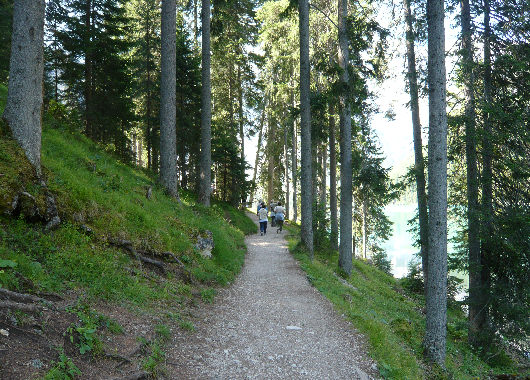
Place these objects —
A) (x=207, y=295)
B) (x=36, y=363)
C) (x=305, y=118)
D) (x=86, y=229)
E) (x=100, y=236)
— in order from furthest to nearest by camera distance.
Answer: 1. (x=305, y=118)
2. (x=207, y=295)
3. (x=100, y=236)
4. (x=86, y=229)
5. (x=36, y=363)

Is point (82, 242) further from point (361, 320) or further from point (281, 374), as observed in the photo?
point (361, 320)

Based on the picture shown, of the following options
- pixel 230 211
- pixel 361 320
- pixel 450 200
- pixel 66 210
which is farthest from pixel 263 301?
pixel 230 211

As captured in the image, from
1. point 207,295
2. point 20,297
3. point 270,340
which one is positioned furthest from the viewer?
point 207,295

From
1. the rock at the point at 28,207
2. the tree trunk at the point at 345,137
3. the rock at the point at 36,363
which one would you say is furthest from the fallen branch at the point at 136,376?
the tree trunk at the point at 345,137

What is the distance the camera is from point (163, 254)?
8109mm

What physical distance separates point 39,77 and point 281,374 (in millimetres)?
6958

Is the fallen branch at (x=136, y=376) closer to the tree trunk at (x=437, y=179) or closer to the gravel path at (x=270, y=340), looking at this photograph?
the gravel path at (x=270, y=340)

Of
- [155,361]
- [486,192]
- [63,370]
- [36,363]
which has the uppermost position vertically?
[486,192]

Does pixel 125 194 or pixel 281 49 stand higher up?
pixel 281 49

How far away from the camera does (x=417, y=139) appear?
14438mm

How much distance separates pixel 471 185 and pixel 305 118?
6618mm

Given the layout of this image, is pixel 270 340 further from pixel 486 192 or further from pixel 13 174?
pixel 486 192

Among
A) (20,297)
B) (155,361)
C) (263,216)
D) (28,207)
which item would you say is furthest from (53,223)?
(263,216)

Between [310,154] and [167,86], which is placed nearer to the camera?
[167,86]
